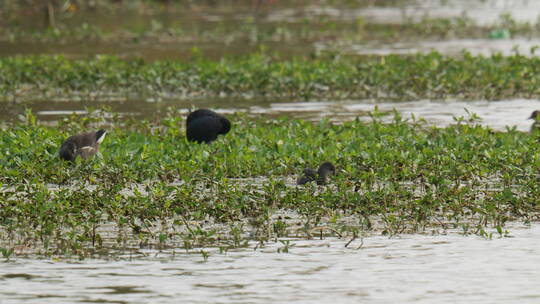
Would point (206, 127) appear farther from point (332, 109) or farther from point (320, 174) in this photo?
point (332, 109)

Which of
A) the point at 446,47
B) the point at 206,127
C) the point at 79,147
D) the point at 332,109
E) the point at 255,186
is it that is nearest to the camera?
the point at 255,186

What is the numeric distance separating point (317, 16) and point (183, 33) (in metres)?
8.83

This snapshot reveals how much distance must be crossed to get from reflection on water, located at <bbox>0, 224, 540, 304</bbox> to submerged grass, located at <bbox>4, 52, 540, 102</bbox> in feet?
34.2

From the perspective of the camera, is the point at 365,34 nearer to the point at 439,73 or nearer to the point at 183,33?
the point at 183,33

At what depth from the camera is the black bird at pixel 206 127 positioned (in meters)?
14.3

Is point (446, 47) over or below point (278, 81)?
over

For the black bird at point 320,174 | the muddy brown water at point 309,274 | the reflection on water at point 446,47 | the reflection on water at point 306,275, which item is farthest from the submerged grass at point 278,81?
the reflection on water at point 306,275

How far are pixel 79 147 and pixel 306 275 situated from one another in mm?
4499

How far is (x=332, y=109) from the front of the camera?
749 inches

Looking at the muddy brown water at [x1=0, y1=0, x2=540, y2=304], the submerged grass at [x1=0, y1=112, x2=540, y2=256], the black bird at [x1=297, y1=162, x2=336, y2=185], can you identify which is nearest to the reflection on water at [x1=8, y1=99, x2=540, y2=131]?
the submerged grass at [x1=0, y1=112, x2=540, y2=256]

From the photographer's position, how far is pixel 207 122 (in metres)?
14.4

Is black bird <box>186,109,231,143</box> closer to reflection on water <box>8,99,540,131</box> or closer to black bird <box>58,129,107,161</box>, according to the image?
black bird <box>58,129,107,161</box>

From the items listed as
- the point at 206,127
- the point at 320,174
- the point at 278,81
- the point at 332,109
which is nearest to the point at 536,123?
the point at 332,109

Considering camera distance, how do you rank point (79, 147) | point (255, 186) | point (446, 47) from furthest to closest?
1. point (446, 47)
2. point (79, 147)
3. point (255, 186)
